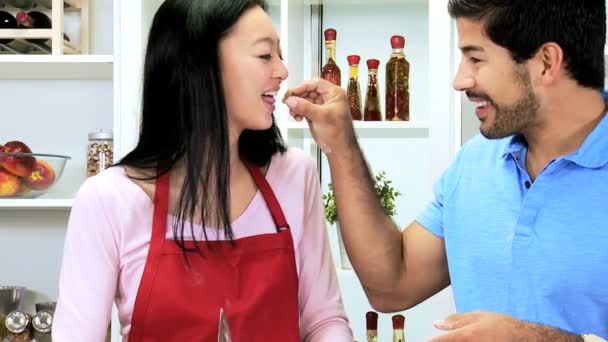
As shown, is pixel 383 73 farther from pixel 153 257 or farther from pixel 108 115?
pixel 153 257

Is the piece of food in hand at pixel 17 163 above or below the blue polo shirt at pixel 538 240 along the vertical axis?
above

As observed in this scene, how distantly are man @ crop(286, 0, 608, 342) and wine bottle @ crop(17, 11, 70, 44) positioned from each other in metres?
1.12

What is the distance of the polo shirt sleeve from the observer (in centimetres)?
165

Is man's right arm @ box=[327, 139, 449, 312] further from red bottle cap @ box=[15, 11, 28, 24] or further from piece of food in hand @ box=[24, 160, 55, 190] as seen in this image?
red bottle cap @ box=[15, 11, 28, 24]

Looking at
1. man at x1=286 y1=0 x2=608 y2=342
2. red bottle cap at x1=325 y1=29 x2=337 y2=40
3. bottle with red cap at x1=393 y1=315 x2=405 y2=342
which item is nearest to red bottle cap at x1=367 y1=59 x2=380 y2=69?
red bottle cap at x1=325 y1=29 x2=337 y2=40

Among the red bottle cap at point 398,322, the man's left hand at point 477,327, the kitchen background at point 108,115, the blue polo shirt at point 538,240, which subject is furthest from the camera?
the kitchen background at point 108,115

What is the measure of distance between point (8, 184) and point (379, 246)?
1.22 m

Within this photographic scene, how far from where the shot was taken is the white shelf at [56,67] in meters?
2.31

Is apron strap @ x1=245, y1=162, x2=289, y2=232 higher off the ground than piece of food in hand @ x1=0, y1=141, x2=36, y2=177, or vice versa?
piece of food in hand @ x1=0, y1=141, x2=36, y2=177

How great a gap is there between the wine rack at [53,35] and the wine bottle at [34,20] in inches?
0.7

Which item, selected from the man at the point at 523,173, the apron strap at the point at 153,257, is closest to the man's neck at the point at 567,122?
the man at the point at 523,173

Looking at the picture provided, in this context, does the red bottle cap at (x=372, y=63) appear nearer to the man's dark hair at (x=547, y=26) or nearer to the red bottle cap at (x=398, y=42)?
the red bottle cap at (x=398, y=42)

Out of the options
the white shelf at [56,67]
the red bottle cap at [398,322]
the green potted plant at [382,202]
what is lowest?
the red bottle cap at [398,322]

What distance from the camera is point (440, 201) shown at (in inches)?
65.6
